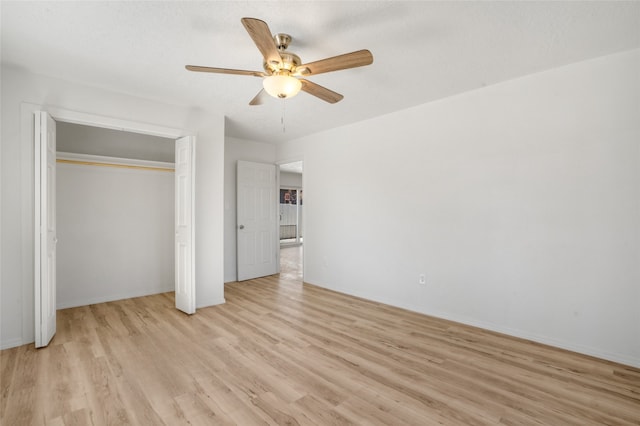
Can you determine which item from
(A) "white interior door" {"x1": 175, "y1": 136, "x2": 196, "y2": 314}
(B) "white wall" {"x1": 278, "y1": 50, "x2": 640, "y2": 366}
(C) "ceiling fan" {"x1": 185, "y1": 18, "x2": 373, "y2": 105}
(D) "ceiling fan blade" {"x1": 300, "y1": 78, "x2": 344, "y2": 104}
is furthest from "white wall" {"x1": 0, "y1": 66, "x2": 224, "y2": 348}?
(B) "white wall" {"x1": 278, "y1": 50, "x2": 640, "y2": 366}

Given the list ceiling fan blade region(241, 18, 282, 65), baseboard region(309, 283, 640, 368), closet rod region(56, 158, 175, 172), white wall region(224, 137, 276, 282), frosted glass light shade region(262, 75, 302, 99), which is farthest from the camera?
white wall region(224, 137, 276, 282)

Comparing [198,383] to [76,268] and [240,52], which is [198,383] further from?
[76,268]

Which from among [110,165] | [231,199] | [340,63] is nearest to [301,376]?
[340,63]

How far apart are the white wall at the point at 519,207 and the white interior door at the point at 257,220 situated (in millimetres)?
2086

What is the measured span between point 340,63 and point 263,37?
1.80ft

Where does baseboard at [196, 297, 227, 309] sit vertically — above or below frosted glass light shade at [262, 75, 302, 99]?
below

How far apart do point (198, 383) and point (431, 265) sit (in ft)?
9.21

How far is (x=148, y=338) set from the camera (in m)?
3.07

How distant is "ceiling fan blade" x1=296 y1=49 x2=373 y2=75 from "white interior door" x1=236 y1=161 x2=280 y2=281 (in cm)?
360

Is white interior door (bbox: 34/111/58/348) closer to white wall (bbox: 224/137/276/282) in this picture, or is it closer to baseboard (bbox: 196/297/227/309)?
baseboard (bbox: 196/297/227/309)

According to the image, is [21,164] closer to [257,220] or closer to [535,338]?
[257,220]

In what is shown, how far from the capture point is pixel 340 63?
2.05 meters

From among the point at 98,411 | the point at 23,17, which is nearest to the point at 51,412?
the point at 98,411

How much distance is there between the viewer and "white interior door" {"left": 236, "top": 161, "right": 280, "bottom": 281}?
5.54 m
